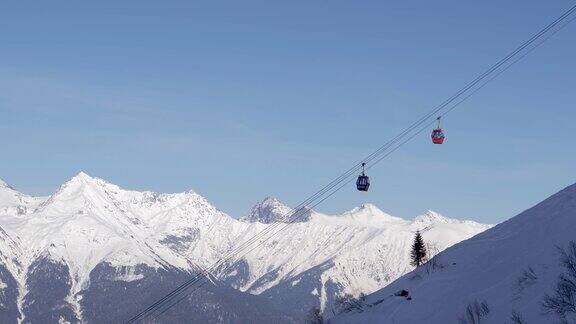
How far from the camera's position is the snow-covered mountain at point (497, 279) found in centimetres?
7338

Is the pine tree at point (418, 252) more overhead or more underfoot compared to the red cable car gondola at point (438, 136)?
more overhead

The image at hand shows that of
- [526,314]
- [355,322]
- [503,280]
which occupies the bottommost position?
[526,314]

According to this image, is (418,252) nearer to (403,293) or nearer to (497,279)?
(403,293)

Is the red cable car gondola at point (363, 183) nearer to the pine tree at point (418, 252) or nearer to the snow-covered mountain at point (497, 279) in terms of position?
the snow-covered mountain at point (497, 279)

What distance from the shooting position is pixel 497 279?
286ft

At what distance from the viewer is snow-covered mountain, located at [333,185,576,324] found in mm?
73375

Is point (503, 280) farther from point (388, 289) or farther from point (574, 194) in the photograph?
point (388, 289)

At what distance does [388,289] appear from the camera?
390ft

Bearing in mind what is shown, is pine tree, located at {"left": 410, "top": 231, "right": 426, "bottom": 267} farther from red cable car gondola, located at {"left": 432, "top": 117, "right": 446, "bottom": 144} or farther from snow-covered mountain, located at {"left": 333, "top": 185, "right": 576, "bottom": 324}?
red cable car gondola, located at {"left": 432, "top": 117, "right": 446, "bottom": 144}

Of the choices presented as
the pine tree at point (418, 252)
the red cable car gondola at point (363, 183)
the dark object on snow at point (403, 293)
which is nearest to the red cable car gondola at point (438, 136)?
the red cable car gondola at point (363, 183)

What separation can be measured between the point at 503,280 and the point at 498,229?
1030 inches

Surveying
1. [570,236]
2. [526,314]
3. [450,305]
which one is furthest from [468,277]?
[526,314]

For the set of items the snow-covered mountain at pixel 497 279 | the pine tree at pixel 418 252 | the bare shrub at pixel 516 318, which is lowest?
the bare shrub at pixel 516 318

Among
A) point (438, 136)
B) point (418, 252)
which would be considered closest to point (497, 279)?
point (438, 136)
